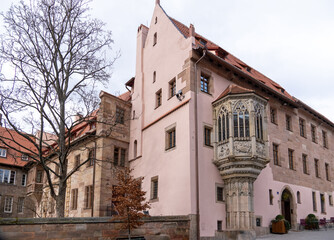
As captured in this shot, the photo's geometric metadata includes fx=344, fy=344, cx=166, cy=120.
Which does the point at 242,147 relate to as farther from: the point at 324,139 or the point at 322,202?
the point at 324,139

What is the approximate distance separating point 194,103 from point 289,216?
35.8 ft

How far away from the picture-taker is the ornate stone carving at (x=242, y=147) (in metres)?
18.3

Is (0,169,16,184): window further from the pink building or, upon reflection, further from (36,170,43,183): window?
the pink building

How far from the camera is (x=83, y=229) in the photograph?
43.0ft

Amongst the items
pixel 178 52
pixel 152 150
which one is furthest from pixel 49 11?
pixel 152 150

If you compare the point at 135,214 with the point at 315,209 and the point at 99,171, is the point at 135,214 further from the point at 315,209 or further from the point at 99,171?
the point at 315,209

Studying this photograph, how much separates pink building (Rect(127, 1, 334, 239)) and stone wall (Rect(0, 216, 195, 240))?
171cm

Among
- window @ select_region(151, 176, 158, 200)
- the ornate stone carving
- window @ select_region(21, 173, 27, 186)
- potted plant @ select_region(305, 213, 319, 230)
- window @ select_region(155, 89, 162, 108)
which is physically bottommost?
potted plant @ select_region(305, 213, 319, 230)

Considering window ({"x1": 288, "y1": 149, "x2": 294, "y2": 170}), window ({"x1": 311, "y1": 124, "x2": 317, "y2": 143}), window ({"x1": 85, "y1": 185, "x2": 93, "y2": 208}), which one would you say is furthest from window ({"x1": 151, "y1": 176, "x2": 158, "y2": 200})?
window ({"x1": 311, "y1": 124, "x2": 317, "y2": 143})

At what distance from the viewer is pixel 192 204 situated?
17250mm

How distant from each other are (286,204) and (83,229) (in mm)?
15589

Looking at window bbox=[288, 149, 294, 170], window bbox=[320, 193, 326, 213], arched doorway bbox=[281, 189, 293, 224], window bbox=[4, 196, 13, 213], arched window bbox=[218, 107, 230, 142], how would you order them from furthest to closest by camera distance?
window bbox=[4, 196, 13, 213] → window bbox=[320, 193, 326, 213] → window bbox=[288, 149, 294, 170] → arched doorway bbox=[281, 189, 293, 224] → arched window bbox=[218, 107, 230, 142]

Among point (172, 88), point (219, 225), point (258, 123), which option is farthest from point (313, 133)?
point (219, 225)

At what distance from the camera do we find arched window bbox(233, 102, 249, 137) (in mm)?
18750
